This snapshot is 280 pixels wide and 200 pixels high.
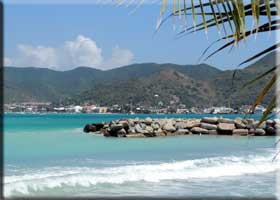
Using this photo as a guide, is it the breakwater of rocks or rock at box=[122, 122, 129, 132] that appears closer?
the breakwater of rocks

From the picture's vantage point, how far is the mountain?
28109mm

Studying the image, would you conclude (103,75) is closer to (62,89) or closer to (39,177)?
(62,89)

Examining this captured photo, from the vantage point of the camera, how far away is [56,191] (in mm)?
3975

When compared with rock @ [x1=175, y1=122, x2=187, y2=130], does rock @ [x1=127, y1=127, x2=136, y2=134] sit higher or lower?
lower

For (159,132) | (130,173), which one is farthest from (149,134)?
(130,173)

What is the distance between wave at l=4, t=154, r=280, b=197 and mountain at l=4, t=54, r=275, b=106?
1397cm

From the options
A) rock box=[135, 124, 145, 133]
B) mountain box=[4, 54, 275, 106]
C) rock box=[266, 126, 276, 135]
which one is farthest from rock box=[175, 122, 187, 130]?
mountain box=[4, 54, 275, 106]

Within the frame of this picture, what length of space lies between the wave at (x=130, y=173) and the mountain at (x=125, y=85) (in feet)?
45.8

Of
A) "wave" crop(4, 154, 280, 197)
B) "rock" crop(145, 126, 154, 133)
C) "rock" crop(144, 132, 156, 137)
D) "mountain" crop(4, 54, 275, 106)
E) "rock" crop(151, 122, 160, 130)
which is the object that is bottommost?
"rock" crop(144, 132, 156, 137)

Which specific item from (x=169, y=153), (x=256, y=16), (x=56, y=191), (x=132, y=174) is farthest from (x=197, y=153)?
(x=256, y=16)

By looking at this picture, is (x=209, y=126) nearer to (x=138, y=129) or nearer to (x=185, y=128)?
(x=185, y=128)

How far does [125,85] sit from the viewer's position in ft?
122

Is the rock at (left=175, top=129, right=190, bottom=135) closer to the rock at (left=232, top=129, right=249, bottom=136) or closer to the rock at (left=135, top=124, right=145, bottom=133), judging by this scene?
the rock at (left=135, top=124, right=145, bottom=133)

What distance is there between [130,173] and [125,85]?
32.4 meters
